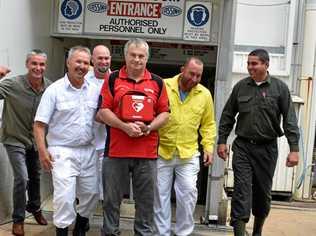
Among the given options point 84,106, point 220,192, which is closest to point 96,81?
point 84,106

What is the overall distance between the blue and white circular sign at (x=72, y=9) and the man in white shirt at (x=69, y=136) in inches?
79.0

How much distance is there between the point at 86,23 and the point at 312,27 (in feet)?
14.8

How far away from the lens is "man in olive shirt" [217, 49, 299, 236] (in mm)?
5672

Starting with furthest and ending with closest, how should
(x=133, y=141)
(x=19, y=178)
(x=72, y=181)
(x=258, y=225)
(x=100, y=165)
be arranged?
(x=258, y=225) < (x=19, y=178) < (x=100, y=165) < (x=72, y=181) < (x=133, y=141)

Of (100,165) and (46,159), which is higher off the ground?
(46,159)

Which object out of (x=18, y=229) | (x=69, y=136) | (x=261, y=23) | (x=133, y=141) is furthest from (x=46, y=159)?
(x=261, y=23)

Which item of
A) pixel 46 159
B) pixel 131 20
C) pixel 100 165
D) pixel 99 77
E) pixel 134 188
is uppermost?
pixel 131 20

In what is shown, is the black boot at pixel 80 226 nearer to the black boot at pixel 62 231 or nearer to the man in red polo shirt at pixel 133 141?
the black boot at pixel 62 231

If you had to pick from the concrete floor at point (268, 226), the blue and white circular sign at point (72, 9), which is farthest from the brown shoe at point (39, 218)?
the blue and white circular sign at point (72, 9)

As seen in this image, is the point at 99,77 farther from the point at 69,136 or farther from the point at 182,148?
the point at 182,148

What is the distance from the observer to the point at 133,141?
498 cm

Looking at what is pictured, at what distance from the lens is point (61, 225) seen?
5.10 metres

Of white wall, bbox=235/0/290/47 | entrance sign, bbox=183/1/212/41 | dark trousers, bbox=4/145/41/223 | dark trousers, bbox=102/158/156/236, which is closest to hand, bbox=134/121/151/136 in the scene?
dark trousers, bbox=102/158/156/236

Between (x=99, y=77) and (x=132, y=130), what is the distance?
3.58ft
